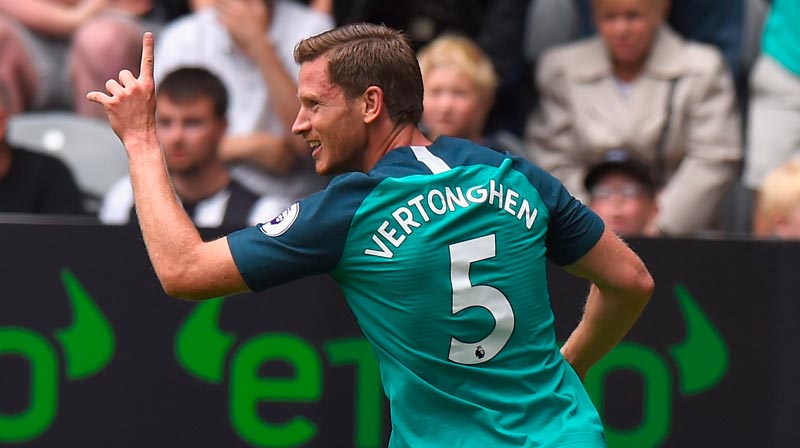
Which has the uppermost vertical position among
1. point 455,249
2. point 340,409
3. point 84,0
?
point 84,0

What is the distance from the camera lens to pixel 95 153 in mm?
7129

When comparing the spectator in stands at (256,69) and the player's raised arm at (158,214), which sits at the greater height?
the spectator in stands at (256,69)

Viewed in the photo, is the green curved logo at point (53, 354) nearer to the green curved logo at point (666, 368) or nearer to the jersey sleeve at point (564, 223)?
the green curved logo at point (666, 368)

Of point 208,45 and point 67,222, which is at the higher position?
point 208,45

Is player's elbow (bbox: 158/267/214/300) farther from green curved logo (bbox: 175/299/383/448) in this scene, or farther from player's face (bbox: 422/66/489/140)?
player's face (bbox: 422/66/489/140)

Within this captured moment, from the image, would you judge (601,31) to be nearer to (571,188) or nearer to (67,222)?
(571,188)

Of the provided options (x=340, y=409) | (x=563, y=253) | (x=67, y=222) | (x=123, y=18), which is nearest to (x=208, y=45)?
(x=123, y=18)

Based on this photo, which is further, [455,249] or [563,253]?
[563,253]

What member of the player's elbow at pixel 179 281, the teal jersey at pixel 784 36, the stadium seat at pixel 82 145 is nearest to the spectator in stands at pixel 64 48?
the stadium seat at pixel 82 145

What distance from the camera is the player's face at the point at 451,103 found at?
261 inches

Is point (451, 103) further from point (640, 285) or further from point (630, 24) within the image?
point (640, 285)

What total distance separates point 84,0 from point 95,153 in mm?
978

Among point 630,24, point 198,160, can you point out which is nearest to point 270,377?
point 198,160

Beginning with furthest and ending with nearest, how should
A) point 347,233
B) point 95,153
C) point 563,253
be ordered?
point 95,153, point 563,253, point 347,233
